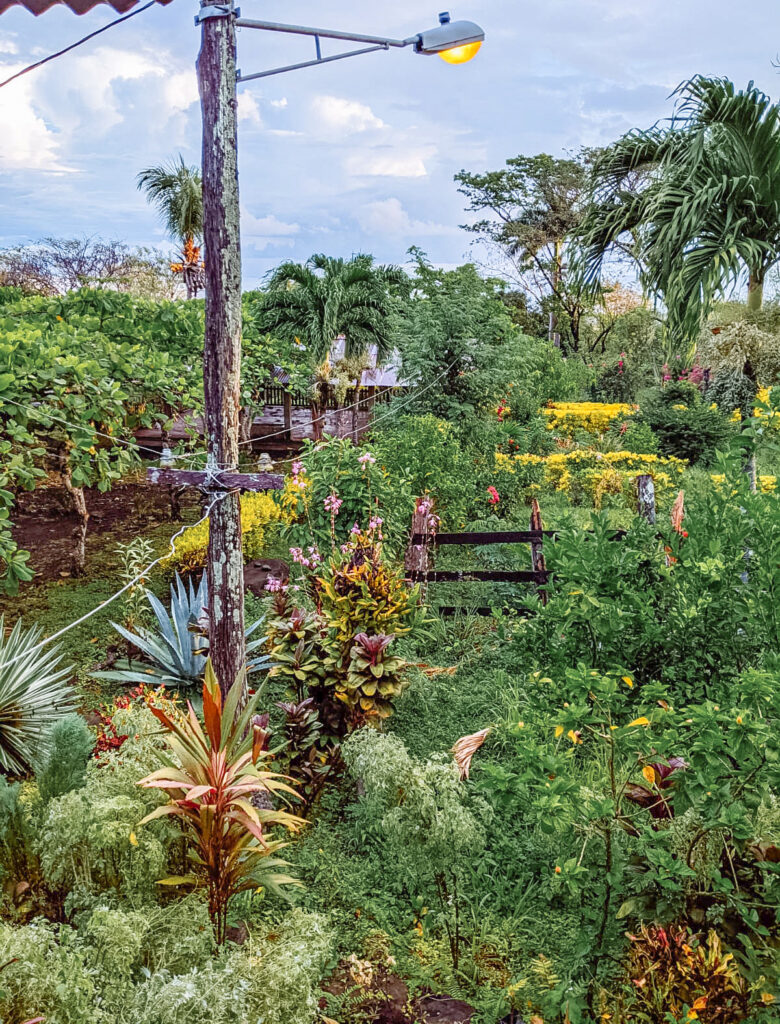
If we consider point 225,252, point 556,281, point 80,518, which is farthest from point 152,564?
point 556,281

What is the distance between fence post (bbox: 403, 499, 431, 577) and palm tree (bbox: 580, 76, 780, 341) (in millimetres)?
3197

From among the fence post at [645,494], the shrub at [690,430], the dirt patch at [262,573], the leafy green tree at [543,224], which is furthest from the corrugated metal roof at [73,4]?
the leafy green tree at [543,224]

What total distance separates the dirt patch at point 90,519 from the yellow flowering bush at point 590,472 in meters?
4.52

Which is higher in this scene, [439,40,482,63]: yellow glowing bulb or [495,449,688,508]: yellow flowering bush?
[439,40,482,63]: yellow glowing bulb

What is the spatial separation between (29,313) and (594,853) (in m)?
10.2

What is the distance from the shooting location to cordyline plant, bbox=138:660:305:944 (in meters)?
2.59

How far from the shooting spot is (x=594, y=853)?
238cm

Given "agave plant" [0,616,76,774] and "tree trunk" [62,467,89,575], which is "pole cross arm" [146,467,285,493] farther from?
"tree trunk" [62,467,89,575]

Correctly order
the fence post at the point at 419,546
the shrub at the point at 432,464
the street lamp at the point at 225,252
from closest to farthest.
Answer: the street lamp at the point at 225,252
the fence post at the point at 419,546
the shrub at the point at 432,464

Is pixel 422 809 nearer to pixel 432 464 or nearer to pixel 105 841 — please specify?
pixel 105 841

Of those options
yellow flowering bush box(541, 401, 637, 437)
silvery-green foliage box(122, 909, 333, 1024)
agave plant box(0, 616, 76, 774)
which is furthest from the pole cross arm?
yellow flowering bush box(541, 401, 637, 437)

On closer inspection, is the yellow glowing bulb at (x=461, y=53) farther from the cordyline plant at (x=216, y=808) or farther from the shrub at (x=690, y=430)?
the shrub at (x=690, y=430)

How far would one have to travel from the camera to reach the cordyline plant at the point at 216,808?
2588 mm

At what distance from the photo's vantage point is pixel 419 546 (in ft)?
20.3
